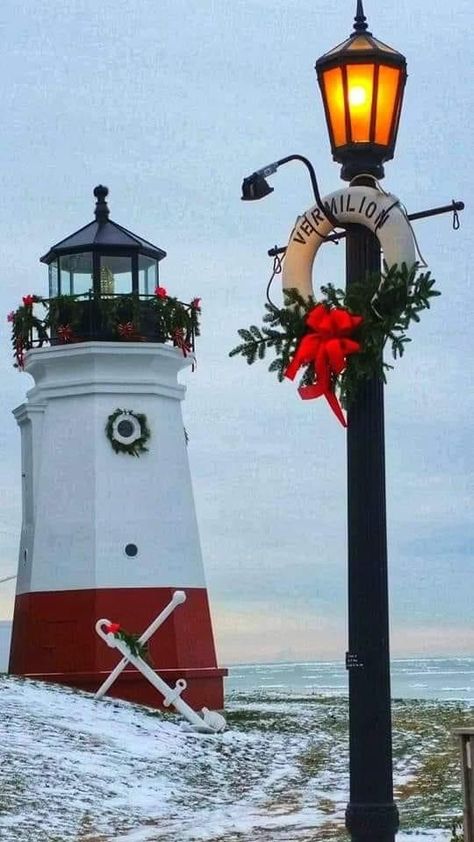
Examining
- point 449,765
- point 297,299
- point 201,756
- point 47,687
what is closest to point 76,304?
point 47,687

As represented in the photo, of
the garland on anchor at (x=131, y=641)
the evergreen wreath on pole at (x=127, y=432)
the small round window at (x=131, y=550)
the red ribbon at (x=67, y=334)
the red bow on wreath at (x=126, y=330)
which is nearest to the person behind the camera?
the garland on anchor at (x=131, y=641)

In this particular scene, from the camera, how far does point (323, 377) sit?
691 cm

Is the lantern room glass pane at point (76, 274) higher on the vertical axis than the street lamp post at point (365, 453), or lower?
higher

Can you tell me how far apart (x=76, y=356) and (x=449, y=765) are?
8555 millimetres

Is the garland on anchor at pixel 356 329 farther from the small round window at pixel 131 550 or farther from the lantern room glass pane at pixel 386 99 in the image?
the small round window at pixel 131 550

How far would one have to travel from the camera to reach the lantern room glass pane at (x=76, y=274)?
2138cm

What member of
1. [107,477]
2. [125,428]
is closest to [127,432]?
[125,428]

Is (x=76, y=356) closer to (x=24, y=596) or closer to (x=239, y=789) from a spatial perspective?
(x=24, y=596)

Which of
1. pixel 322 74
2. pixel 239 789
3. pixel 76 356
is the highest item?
pixel 76 356

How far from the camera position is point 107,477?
20.7 metres

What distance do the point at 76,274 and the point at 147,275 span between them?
1.05 metres

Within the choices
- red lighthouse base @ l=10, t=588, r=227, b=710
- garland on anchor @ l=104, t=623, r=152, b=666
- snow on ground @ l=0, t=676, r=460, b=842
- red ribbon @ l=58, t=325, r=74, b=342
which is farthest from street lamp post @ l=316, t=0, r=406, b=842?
red ribbon @ l=58, t=325, r=74, b=342

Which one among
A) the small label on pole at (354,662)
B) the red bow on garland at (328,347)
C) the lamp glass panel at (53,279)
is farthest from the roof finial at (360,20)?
the lamp glass panel at (53,279)

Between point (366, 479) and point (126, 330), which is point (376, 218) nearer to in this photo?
point (366, 479)
